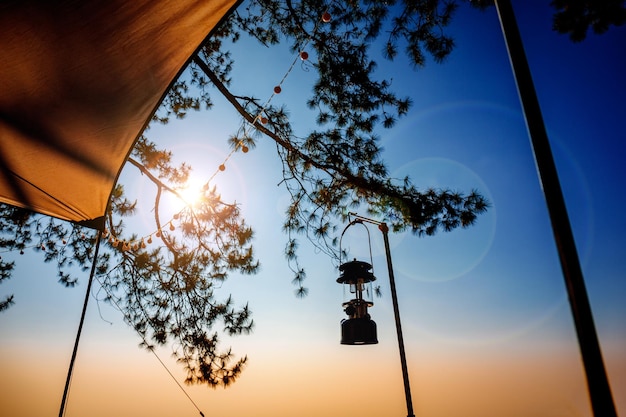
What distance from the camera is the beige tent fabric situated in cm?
115

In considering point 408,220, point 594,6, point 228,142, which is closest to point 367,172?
point 408,220

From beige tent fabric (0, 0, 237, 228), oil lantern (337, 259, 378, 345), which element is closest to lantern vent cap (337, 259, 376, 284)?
oil lantern (337, 259, 378, 345)

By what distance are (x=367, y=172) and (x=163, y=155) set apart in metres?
3.20

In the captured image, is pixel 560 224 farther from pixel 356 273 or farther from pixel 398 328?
pixel 398 328

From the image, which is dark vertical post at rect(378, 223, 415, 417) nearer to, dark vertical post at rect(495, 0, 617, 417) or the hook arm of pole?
the hook arm of pole

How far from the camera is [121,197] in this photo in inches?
177

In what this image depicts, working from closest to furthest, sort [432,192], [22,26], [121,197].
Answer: [22,26] < [432,192] < [121,197]

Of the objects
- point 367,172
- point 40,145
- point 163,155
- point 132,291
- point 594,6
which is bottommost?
point 132,291

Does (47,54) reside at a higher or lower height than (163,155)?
lower

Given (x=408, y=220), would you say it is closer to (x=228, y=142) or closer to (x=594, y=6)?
(x=594, y=6)

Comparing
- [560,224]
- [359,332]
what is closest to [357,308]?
[359,332]

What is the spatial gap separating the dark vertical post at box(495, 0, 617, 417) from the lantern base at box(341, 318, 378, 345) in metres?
1.84

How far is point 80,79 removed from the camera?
1.38m

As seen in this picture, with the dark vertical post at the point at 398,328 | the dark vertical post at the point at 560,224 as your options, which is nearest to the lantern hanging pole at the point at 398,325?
the dark vertical post at the point at 398,328
